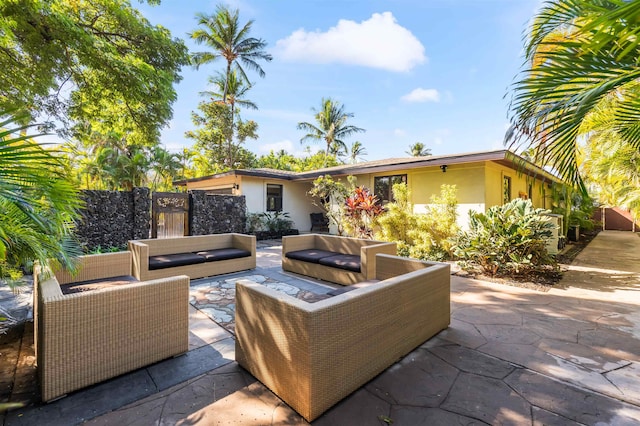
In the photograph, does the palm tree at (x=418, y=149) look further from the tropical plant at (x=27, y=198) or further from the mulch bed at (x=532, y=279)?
the tropical plant at (x=27, y=198)

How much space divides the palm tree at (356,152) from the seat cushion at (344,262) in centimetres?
2330

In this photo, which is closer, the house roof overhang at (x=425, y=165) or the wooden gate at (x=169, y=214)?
the house roof overhang at (x=425, y=165)

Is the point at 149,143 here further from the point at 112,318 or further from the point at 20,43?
the point at 112,318

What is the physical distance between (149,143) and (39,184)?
733 centimetres

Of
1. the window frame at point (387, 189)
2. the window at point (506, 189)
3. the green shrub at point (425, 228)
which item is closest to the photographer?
the green shrub at point (425, 228)

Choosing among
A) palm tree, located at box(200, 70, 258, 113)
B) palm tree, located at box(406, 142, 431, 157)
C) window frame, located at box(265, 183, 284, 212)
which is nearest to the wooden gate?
window frame, located at box(265, 183, 284, 212)

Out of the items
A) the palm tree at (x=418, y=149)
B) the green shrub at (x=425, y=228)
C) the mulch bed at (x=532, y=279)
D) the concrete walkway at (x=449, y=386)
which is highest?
the palm tree at (x=418, y=149)

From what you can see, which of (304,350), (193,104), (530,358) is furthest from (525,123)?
(193,104)

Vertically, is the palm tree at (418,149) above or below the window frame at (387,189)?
above

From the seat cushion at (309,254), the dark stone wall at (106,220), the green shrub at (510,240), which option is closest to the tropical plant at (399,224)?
the green shrub at (510,240)

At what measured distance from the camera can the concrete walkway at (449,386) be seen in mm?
1831

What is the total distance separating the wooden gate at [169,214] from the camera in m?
8.23

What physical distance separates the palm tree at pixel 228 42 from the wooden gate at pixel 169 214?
11359mm

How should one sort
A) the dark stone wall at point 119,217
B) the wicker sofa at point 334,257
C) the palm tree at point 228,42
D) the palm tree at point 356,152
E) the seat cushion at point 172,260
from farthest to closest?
1. the palm tree at point 356,152
2. the palm tree at point 228,42
3. the dark stone wall at point 119,217
4. the seat cushion at point 172,260
5. the wicker sofa at point 334,257
